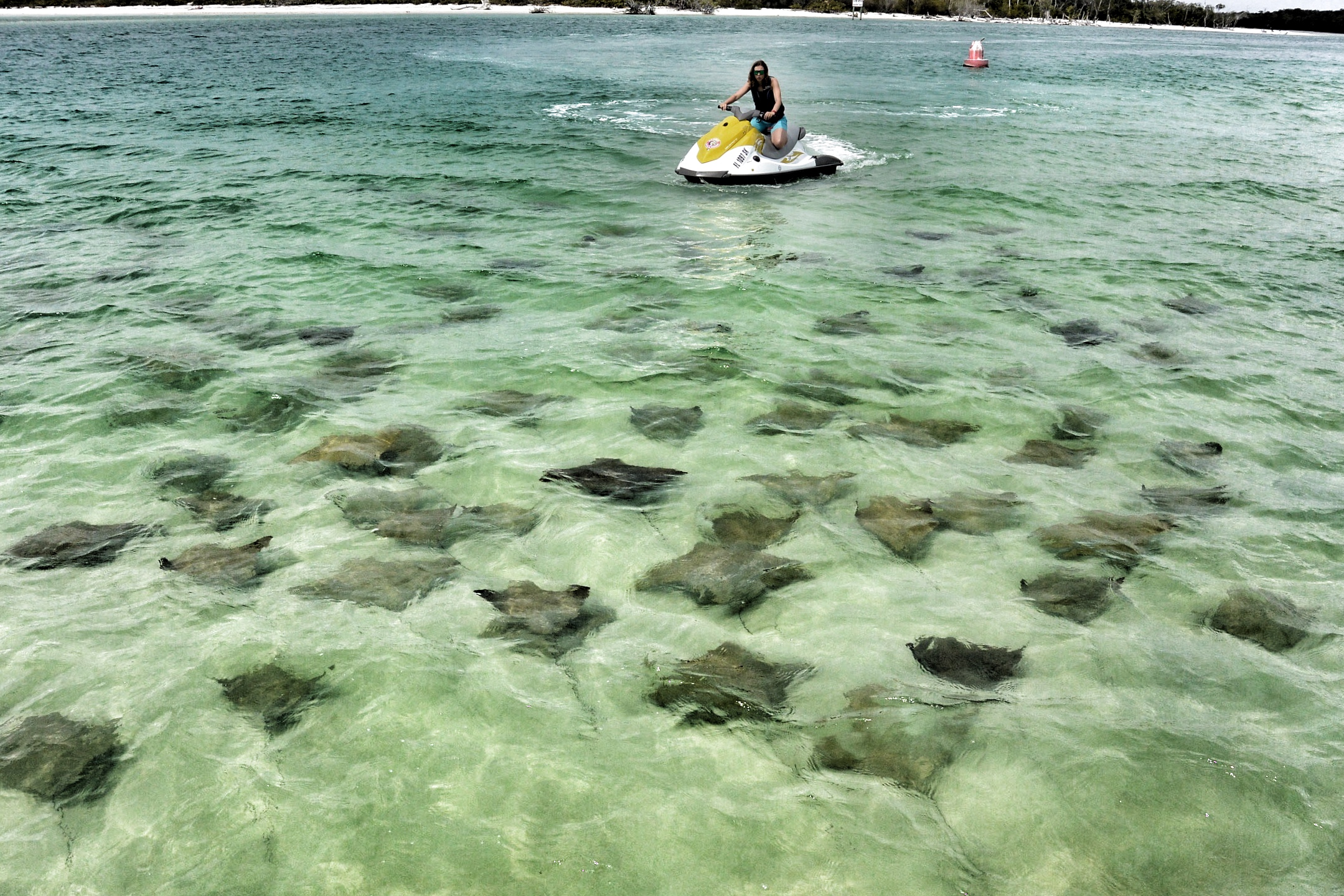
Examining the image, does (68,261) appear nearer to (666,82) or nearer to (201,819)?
(201,819)

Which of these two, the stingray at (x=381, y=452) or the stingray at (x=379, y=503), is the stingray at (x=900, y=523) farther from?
the stingray at (x=381, y=452)

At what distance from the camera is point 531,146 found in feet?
66.9

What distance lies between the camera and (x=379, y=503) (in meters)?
5.89

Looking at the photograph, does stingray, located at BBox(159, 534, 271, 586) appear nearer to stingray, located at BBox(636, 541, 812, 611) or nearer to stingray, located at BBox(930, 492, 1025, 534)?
stingray, located at BBox(636, 541, 812, 611)

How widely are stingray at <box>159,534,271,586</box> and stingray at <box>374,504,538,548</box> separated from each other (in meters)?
0.75

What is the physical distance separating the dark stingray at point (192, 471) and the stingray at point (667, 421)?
3.19m

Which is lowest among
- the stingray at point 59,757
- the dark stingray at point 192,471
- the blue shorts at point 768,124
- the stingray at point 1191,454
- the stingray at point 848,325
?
the stingray at point 59,757

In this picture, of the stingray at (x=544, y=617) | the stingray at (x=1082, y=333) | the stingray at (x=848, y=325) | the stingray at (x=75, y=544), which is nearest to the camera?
the stingray at (x=544, y=617)

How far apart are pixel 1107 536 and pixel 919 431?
70.8 inches

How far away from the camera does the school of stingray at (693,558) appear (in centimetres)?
402

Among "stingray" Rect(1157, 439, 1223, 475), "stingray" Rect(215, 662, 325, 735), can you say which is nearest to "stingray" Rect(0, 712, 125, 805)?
"stingray" Rect(215, 662, 325, 735)

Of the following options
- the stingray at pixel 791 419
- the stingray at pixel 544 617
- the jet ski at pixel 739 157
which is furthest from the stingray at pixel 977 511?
the jet ski at pixel 739 157

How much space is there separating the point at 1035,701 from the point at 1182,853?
2.95 ft

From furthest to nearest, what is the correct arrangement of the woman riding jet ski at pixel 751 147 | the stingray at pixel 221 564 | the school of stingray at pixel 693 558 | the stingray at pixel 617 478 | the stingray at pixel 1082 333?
the woman riding jet ski at pixel 751 147
the stingray at pixel 1082 333
the stingray at pixel 617 478
the stingray at pixel 221 564
the school of stingray at pixel 693 558
